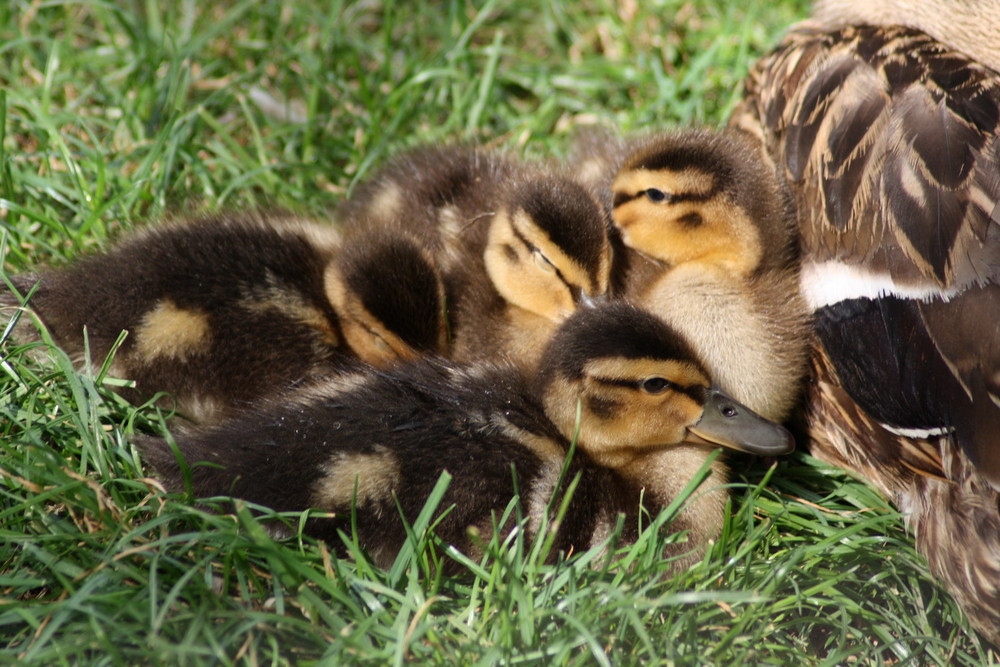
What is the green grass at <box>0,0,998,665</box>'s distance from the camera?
185 cm

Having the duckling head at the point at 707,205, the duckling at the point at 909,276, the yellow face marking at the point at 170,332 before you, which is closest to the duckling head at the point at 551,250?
the duckling head at the point at 707,205

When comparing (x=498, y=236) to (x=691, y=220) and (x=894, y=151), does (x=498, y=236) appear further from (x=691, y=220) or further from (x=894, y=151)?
(x=894, y=151)

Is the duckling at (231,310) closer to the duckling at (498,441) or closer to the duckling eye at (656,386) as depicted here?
the duckling at (498,441)

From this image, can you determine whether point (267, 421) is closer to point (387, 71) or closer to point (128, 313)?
point (128, 313)

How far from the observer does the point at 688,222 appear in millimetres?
2322

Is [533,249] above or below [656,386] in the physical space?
above

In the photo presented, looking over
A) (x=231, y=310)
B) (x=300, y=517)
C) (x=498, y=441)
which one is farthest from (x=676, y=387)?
(x=231, y=310)

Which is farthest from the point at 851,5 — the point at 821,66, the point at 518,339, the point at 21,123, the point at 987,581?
the point at 21,123

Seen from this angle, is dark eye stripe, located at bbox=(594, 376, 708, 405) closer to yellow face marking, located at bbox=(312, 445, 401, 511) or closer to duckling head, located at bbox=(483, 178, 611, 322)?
duckling head, located at bbox=(483, 178, 611, 322)

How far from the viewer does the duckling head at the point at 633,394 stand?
2.06 m

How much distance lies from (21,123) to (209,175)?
0.62 m

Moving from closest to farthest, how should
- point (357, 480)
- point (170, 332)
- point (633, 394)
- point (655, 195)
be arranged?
point (357, 480), point (633, 394), point (170, 332), point (655, 195)

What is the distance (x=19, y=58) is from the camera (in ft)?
11.3

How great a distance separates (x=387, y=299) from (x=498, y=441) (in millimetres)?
442
